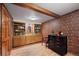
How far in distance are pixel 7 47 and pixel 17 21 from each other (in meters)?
0.54

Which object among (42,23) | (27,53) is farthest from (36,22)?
(27,53)

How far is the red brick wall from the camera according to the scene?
2.14 meters

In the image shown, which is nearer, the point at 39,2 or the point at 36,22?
the point at 39,2

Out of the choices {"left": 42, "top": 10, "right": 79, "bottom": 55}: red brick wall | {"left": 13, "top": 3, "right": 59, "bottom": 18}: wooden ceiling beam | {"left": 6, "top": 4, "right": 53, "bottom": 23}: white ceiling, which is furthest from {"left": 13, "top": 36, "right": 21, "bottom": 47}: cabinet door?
{"left": 13, "top": 3, "right": 59, "bottom": 18}: wooden ceiling beam

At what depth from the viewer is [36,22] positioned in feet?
7.36

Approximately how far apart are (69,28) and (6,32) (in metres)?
1.22

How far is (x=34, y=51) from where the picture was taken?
7.27ft

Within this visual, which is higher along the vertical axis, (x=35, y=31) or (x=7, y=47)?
(x=35, y=31)

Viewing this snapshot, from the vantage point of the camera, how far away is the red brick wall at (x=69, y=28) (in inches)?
84.2

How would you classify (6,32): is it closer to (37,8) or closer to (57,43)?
→ (37,8)

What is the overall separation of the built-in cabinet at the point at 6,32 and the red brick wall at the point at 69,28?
0.67m

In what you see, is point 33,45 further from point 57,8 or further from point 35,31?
point 57,8

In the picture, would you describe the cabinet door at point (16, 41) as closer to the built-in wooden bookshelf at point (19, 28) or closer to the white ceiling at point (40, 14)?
the built-in wooden bookshelf at point (19, 28)

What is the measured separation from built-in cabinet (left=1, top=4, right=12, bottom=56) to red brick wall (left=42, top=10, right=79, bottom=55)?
67 cm
